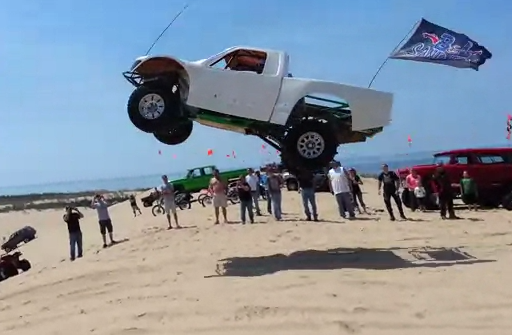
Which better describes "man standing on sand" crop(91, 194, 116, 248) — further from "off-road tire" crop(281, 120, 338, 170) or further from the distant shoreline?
the distant shoreline

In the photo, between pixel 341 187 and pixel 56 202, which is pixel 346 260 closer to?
pixel 341 187

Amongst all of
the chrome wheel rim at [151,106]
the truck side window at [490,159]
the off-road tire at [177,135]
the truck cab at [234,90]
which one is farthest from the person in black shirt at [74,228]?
the truck side window at [490,159]

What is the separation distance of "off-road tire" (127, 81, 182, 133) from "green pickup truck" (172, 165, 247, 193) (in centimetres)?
2262

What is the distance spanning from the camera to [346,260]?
10125 millimetres

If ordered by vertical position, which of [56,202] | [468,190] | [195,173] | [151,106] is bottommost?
[56,202]

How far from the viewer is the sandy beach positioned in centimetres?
627

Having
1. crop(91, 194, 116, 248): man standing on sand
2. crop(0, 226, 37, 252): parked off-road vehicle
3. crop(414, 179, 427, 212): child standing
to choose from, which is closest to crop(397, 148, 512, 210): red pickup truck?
crop(414, 179, 427, 212): child standing

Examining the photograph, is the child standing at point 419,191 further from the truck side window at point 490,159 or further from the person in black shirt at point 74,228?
the person in black shirt at point 74,228

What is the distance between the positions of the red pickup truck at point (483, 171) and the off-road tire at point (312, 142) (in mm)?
9245

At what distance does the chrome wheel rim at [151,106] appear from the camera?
33.9ft

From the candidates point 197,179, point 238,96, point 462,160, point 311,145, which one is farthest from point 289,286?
point 197,179

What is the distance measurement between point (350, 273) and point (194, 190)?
25.6 meters

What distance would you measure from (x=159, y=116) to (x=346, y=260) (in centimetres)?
381

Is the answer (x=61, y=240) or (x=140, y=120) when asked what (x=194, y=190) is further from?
(x=140, y=120)
